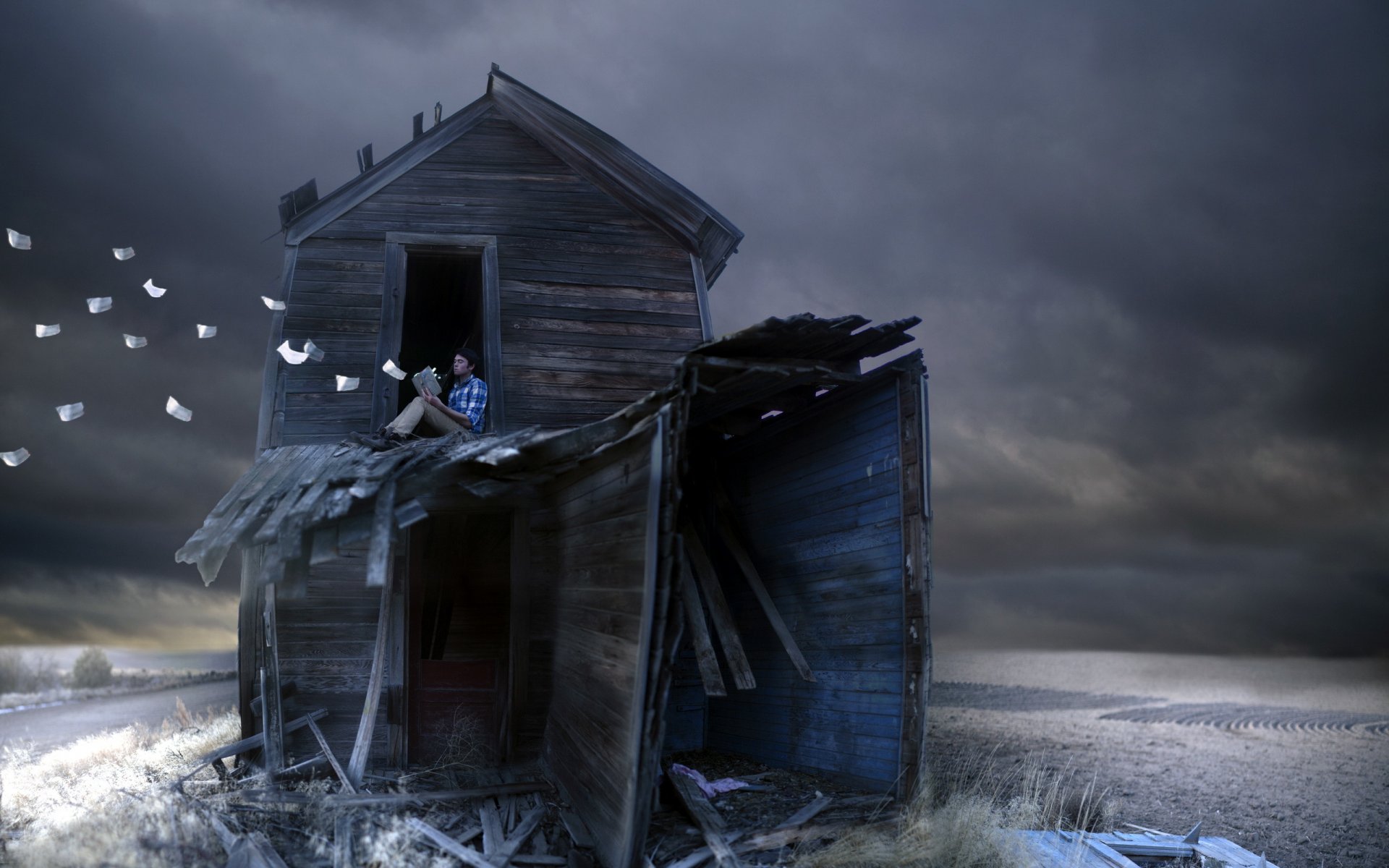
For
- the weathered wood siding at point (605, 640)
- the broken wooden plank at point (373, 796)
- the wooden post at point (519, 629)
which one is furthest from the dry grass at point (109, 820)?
the wooden post at point (519, 629)

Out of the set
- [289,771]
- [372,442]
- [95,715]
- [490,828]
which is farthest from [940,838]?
[95,715]

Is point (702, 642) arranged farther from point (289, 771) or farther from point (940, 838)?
point (289, 771)

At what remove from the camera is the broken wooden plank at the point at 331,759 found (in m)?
7.07

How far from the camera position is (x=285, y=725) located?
25.3 feet

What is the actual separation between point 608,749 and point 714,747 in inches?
172

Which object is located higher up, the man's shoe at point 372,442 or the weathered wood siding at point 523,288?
the weathered wood siding at point 523,288

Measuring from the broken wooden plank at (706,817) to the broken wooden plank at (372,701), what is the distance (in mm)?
2835

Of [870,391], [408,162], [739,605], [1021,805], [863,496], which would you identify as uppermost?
[408,162]

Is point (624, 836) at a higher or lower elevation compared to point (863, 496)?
lower

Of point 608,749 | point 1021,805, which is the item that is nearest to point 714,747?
point 1021,805

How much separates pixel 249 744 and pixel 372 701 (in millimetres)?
1305

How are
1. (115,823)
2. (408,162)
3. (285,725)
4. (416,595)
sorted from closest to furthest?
(115,823), (285,725), (416,595), (408,162)

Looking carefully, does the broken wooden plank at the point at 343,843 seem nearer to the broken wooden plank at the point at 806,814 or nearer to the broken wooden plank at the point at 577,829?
the broken wooden plank at the point at 577,829

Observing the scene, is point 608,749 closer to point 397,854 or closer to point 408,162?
point 397,854
